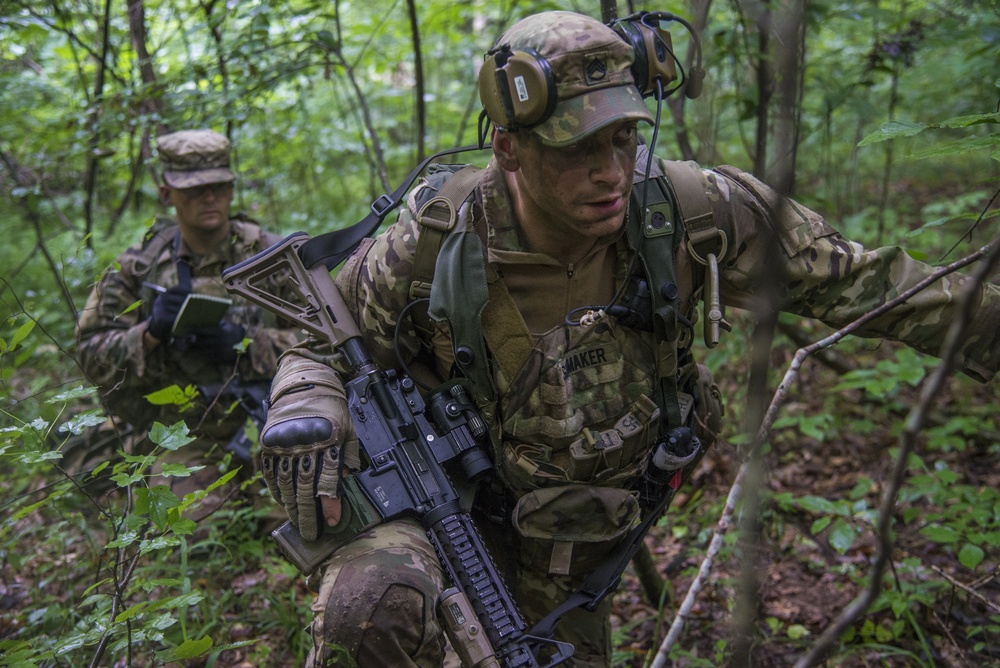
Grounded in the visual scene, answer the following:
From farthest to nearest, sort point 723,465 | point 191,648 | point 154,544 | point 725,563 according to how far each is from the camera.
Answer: point 723,465
point 725,563
point 154,544
point 191,648

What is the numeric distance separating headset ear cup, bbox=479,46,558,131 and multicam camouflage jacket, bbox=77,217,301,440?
296cm

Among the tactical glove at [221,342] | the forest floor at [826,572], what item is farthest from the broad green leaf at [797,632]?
the tactical glove at [221,342]

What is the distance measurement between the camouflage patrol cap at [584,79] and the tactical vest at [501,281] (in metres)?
0.31

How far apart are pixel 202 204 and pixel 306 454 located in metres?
3.04

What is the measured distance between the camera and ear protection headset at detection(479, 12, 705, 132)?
2.30m

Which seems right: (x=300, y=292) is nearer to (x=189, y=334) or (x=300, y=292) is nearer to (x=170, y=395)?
(x=170, y=395)

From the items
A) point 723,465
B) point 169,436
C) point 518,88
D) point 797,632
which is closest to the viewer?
point 518,88

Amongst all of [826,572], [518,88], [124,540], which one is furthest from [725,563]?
[124,540]

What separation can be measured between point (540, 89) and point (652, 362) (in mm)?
1018

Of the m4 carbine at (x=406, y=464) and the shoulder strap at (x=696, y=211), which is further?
the shoulder strap at (x=696, y=211)

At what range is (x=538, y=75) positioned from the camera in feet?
7.50

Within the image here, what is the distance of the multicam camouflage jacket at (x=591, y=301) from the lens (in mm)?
2564

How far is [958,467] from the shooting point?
3.91m

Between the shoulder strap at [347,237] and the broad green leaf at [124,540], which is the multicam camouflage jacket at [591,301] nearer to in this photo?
the shoulder strap at [347,237]
